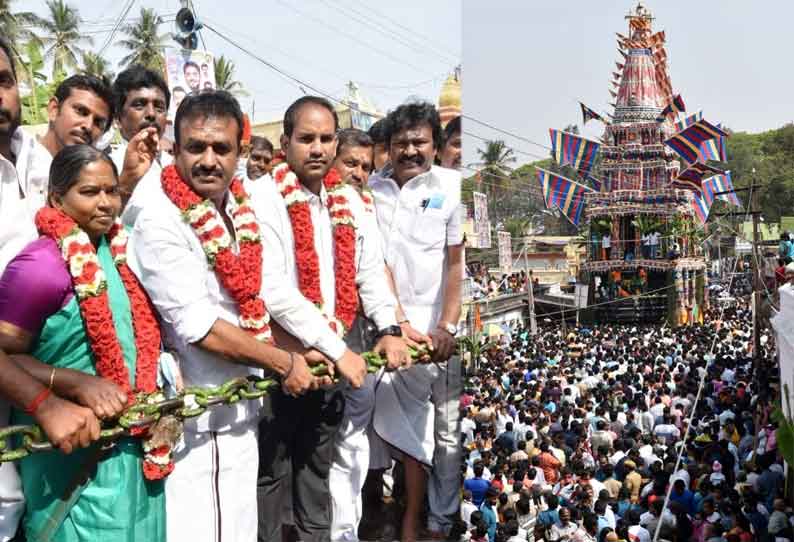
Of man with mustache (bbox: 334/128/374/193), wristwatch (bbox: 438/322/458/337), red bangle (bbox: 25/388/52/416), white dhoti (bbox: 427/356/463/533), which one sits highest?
man with mustache (bbox: 334/128/374/193)

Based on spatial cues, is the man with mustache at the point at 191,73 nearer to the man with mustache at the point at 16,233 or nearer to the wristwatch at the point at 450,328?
the man with mustache at the point at 16,233

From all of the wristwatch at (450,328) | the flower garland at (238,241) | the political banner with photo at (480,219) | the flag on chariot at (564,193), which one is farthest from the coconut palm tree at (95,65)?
the flag on chariot at (564,193)

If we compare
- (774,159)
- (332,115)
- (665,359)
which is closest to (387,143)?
(332,115)

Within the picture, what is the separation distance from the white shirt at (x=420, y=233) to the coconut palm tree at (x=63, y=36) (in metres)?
1.23

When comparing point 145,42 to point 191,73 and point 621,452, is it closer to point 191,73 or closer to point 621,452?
point 191,73

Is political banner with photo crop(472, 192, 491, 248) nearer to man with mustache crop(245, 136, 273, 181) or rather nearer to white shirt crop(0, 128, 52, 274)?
man with mustache crop(245, 136, 273, 181)

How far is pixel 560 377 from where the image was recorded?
1301 cm

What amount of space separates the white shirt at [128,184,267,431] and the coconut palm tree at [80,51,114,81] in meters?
0.76

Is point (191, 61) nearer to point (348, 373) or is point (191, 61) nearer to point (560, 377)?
point (348, 373)

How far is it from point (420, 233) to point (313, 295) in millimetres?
577

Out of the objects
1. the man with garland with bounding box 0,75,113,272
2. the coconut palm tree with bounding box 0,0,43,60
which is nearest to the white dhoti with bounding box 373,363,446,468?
the man with garland with bounding box 0,75,113,272

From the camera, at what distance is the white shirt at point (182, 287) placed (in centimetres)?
224

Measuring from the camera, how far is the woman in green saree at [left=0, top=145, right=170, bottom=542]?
1989mm

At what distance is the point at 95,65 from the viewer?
2916 mm
